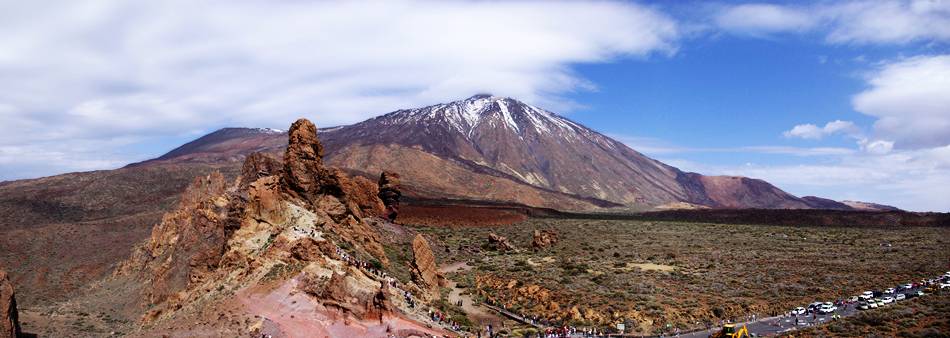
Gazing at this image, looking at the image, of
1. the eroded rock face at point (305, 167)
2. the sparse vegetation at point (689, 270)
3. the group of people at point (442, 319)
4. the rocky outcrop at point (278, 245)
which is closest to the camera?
the rocky outcrop at point (278, 245)

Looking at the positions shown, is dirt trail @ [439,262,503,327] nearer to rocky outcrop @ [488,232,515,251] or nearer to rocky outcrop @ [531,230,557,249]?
rocky outcrop @ [488,232,515,251]

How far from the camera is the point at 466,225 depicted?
3246 inches

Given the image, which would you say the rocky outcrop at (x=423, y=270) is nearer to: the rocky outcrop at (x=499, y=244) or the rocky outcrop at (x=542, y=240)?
the rocky outcrop at (x=499, y=244)

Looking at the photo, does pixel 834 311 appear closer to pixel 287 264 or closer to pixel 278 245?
pixel 287 264

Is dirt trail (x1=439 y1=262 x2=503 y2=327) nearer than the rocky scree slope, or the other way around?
the rocky scree slope

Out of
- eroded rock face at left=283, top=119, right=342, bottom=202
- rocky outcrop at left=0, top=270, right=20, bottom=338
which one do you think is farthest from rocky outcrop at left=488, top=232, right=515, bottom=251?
rocky outcrop at left=0, top=270, right=20, bottom=338

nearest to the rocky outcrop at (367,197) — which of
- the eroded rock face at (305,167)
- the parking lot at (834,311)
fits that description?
the eroded rock face at (305,167)

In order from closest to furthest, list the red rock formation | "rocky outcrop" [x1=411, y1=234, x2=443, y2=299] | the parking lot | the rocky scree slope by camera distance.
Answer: the rocky scree slope < the parking lot < the red rock formation < "rocky outcrop" [x1=411, y1=234, x2=443, y2=299]

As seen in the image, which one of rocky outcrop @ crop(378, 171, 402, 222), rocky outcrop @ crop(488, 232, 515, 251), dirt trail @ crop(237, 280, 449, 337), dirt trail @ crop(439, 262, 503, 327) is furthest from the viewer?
rocky outcrop @ crop(378, 171, 402, 222)

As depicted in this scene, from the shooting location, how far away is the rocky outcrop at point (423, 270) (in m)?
36.6

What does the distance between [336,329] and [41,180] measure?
105 metres

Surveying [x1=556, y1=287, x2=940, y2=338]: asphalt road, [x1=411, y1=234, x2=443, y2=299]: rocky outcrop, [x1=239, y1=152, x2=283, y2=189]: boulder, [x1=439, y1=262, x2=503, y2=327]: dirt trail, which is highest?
[x1=239, y1=152, x2=283, y2=189]: boulder

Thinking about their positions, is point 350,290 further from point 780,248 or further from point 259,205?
point 780,248

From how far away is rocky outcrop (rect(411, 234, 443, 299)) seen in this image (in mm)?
36600
